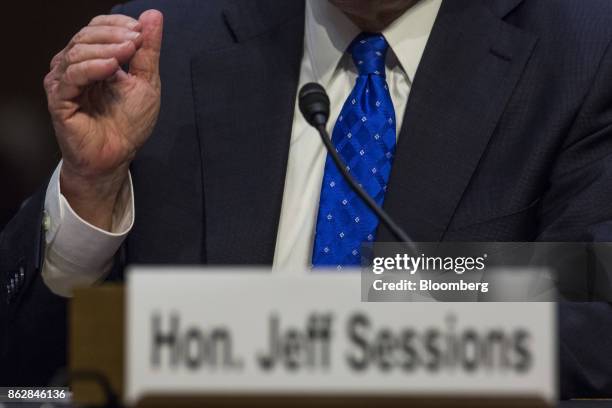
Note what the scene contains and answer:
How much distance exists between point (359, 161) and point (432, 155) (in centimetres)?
10

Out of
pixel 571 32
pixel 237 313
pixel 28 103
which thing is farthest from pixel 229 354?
pixel 28 103

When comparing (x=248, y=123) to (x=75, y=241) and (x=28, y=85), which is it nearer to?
(x=75, y=241)

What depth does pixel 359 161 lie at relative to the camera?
1.59 metres

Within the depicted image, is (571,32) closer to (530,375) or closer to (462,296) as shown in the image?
(462,296)

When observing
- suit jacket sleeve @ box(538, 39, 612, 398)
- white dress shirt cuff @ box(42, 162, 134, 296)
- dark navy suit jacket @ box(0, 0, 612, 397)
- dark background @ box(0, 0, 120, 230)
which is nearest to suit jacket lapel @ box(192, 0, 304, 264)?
dark navy suit jacket @ box(0, 0, 612, 397)

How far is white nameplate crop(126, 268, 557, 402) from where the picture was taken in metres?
0.79

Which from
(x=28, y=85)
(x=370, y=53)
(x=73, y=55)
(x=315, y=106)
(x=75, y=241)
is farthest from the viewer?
(x=28, y=85)

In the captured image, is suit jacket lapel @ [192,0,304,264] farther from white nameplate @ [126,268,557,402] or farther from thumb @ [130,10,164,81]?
white nameplate @ [126,268,557,402]

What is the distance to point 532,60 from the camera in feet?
5.42

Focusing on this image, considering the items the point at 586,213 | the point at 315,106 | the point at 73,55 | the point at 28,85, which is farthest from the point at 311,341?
the point at 28,85

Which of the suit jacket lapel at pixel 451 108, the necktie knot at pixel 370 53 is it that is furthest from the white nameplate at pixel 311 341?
the necktie knot at pixel 370 53

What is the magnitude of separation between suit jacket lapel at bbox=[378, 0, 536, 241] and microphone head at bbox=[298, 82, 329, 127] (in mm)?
298

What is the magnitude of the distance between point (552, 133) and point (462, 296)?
27cm

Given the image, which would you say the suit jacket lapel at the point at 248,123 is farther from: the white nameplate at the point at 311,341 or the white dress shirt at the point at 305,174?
the white nameplate at the point at 311,341
